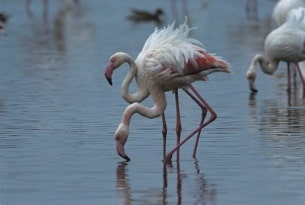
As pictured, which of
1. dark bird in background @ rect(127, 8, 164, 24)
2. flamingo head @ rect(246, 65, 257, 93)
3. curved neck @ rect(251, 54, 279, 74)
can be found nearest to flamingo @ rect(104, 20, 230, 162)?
flamingo head @ rect(246, 65, 257, 93)

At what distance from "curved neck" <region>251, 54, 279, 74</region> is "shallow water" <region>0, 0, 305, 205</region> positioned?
0.91 feet

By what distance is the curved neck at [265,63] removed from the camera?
17328mm

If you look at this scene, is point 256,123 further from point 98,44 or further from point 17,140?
point 98,44

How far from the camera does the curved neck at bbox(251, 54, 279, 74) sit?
682 inches

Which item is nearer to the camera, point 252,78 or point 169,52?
point 169,52

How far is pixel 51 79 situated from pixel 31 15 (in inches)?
683

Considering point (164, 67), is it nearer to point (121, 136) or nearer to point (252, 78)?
point (121, 136)

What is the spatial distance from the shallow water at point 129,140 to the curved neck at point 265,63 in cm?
28

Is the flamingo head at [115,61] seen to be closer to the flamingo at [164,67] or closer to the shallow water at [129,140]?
the flamingo at [164,67]

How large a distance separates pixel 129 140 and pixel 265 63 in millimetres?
5773

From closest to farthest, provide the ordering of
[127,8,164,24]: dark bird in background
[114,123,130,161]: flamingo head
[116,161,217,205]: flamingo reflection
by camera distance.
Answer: [116,161,217,205]: flamingo reflection → [114,123,130,161]: flamingo head → [127,8,164,24]: dark bird in background

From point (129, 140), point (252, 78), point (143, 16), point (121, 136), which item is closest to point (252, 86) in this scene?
point (252, 78)

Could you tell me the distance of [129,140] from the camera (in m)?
12.0

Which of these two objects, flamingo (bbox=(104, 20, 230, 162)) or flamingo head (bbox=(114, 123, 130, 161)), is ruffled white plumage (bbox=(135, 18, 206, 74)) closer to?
flamingo (bbox=(104, 20, 230, 162))
